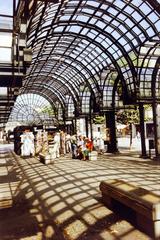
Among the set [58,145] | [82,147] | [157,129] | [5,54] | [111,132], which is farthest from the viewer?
[111,132]

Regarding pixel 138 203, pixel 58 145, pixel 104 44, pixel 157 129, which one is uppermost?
pixel 104 44

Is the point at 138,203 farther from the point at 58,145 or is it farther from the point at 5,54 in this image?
the point at 58,145

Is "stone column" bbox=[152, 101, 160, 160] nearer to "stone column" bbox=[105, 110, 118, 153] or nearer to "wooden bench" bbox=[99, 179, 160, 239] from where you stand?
"stone column" bbox=[105, 110, 118, 153]

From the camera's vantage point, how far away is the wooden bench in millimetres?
5617

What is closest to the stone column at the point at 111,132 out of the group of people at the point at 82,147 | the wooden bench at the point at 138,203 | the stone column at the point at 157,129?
the group of people at the point at 82,147

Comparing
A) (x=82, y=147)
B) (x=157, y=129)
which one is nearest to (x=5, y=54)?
(x=82, y=147)

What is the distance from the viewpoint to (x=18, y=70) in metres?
11.7

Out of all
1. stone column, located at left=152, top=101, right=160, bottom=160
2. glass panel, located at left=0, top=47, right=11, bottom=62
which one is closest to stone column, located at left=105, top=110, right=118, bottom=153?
stone column, located at left=152, top=101, right=160, bottom=160

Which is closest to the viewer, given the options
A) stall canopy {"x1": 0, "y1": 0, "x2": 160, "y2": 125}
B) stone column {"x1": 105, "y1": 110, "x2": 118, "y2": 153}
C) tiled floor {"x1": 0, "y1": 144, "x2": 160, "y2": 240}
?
tiled floor {"x1": 0, "y1": 144, "x2": 160, "y2": 240}

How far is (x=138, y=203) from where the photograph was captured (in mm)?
6094

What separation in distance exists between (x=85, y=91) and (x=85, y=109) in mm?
2060

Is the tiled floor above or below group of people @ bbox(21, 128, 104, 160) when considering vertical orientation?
below

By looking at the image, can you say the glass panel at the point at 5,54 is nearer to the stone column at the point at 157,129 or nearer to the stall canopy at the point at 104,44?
the stall canopy at the point at 104,44

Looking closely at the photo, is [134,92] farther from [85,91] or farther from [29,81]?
[29,81]
